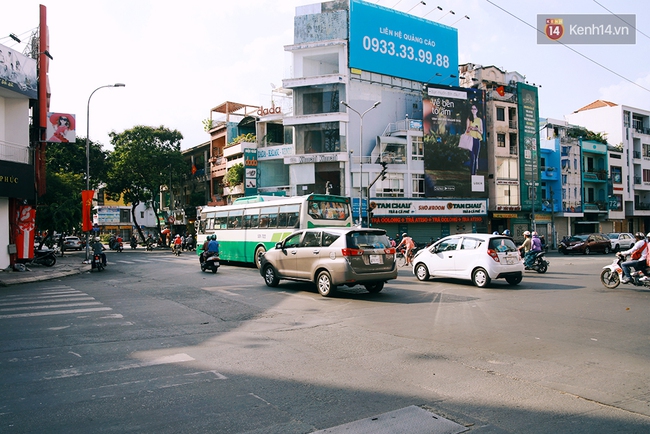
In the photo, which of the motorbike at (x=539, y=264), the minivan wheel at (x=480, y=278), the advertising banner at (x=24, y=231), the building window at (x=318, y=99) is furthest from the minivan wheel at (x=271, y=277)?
the building window at (x=318, y=99)

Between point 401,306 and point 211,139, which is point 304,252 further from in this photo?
→ point 211,139

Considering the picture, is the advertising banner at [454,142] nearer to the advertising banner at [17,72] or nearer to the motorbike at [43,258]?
the motorbike at [43,258]

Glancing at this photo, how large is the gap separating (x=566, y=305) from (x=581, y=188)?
49.2 m

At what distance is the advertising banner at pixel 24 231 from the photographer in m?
23.2

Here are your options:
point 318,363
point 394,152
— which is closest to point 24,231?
point 318,363

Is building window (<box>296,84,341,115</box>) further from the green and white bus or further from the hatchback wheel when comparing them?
the hatchback wheel

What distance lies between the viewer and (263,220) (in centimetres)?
2223

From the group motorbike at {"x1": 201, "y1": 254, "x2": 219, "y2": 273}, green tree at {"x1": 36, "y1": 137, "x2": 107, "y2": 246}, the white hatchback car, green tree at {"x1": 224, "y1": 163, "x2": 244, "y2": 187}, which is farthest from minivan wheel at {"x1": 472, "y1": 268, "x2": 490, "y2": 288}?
green tree at {"x1": 224, "y1": 163, "x2": 244, "y2": 187}

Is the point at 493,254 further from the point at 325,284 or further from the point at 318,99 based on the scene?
the point at 318,99

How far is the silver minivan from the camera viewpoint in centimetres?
1234

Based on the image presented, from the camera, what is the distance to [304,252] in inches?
533

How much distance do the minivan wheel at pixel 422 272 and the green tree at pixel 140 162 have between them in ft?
127

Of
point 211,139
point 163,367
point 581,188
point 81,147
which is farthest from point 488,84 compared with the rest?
point 163,367

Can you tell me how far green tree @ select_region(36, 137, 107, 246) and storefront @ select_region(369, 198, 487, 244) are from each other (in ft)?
74.0
